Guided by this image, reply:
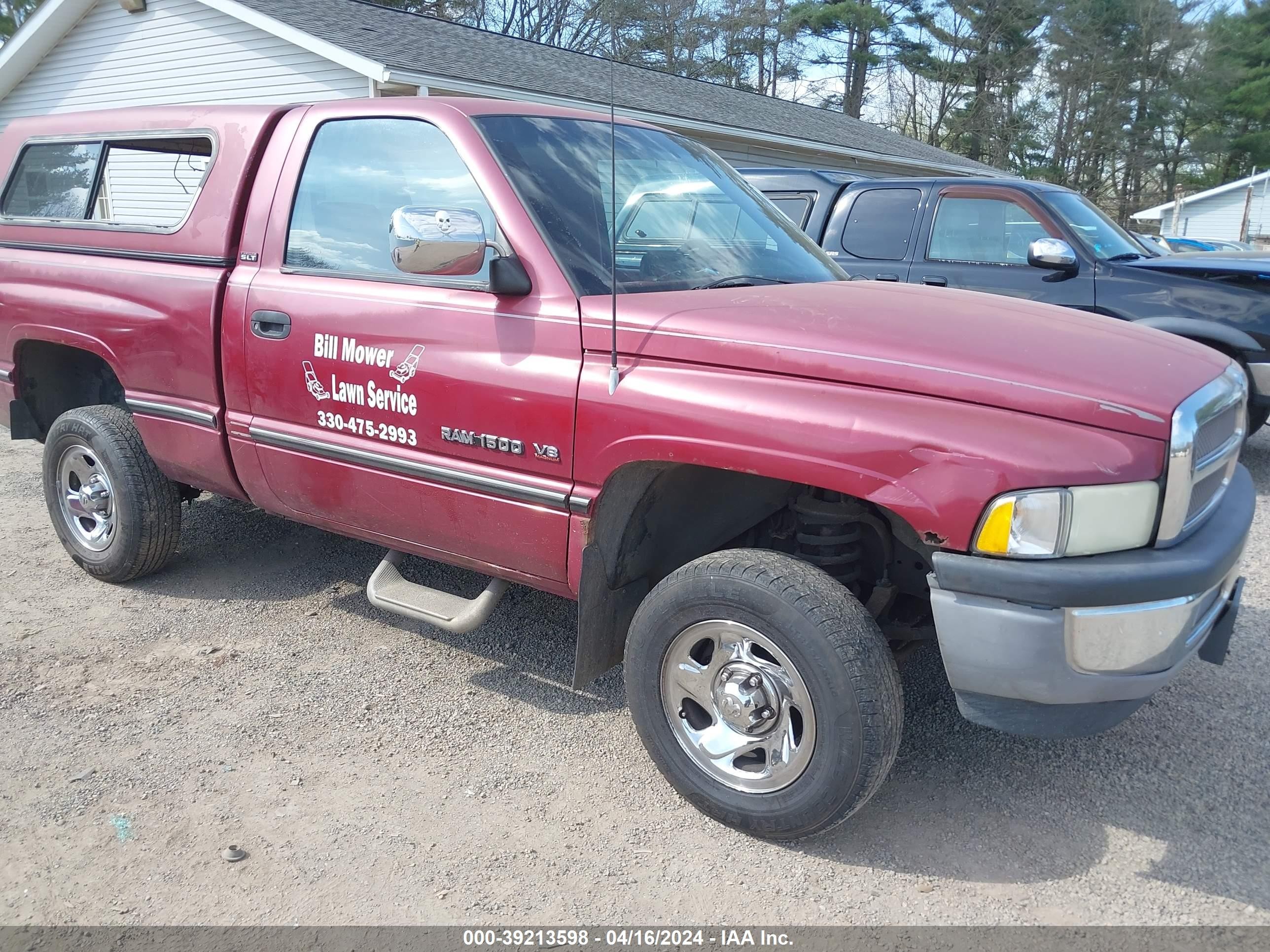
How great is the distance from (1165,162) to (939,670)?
48.5m

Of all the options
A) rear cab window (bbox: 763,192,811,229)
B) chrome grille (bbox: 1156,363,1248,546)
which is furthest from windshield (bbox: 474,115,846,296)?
rear cab window (bbox: 763,192,811,229)

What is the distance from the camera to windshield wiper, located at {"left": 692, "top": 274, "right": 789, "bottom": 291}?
3250mm

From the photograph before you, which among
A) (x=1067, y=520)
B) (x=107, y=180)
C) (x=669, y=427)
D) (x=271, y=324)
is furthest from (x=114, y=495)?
(x=1067, y=520)

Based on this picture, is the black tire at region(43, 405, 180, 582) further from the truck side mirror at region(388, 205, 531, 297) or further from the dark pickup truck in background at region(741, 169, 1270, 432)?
the dark pickup truck in background at region(741, 169, 1270, 432)

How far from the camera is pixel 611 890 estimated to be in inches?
103

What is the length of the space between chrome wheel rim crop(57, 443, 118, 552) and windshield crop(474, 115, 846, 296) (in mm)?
2456

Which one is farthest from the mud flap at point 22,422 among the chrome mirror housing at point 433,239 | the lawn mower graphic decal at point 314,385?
the chrome mirror housing at point 433,239

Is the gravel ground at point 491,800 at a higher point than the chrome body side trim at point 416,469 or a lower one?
lower

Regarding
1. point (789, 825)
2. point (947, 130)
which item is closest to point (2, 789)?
point (789, 825)

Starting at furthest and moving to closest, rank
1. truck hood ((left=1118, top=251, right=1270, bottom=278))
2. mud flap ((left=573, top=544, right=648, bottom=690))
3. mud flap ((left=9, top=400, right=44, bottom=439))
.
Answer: truck hood ((left=1118, top=251, right=1270, bottom=278)), mud flap ((left=9, top=400, right=44, bottom=439)), mud flap ((left=573, top=544, right=648, bottom=690))

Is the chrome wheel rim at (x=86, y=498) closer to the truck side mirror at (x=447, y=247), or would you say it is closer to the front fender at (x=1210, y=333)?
the truck side mirror at (x=447, y=247)

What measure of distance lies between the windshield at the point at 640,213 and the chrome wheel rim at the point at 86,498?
2.46 m

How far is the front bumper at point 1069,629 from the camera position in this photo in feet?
7.59

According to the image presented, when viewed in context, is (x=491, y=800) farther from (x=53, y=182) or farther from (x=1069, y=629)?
(x=53, y=182)
